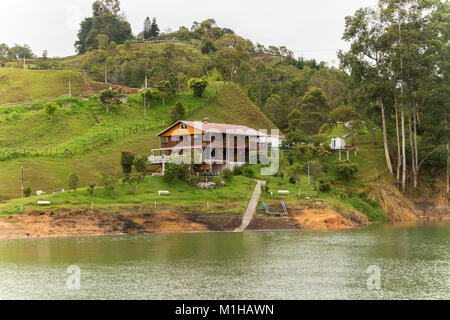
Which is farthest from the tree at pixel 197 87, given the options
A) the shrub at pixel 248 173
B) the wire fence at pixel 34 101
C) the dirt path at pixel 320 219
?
the dirt path at pixel 320 219

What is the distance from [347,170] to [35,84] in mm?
66316

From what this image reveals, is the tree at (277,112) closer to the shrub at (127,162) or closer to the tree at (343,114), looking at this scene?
the tree at (343,114)

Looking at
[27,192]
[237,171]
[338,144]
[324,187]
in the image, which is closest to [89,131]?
[27,192]

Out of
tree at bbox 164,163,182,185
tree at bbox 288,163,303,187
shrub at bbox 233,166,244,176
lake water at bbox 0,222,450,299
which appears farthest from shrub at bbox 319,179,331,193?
tree at bbox 164,163,182,185

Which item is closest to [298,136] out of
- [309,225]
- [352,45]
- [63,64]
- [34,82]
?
[352,45]

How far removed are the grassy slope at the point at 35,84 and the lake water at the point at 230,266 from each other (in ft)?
205

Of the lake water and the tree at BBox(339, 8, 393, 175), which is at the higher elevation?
the tree at BBox(339, 8, 393, 175)

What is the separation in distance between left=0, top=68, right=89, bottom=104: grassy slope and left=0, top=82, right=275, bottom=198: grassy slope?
12.2 m

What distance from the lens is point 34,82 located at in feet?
358

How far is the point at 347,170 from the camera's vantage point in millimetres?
73938

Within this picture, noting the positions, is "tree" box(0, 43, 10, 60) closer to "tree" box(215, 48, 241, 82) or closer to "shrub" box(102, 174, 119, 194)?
"tree" box(215, 48, 241, 82)

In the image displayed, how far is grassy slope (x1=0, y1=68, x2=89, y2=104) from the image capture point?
10362 cm

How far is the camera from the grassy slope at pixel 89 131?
216 feet

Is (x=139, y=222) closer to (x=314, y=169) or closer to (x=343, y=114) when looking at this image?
(x=314, y=169)
